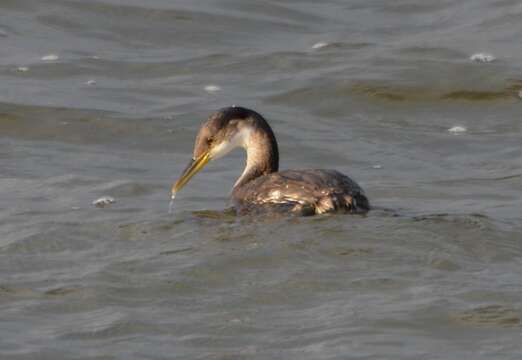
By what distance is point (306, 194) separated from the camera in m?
9.72

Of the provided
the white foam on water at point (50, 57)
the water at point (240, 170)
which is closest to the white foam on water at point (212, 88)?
the water at point (240, 170)

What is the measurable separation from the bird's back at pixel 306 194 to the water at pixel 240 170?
15cm

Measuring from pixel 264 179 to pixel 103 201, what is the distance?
1.15 meters

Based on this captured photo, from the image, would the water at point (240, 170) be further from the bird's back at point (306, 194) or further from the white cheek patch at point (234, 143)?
the white cheek patch at point (234, 143)

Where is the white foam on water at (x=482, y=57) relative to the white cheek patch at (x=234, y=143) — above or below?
above

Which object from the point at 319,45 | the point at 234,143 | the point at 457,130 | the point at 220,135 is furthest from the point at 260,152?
the point at 319,45

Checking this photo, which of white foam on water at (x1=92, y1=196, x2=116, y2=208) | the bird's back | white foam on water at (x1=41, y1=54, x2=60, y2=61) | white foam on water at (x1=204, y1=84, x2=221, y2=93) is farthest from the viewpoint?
white foam on water at (x1=41, y1=54, x2=60, y2=61)

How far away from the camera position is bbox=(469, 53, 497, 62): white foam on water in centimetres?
1501

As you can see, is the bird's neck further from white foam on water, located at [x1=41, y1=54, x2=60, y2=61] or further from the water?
white foam on water, located at [x1=41, y1=54, x2=60, y2=61]

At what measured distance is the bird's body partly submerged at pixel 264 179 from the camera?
9688 mm

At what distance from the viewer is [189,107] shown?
44.8 ft

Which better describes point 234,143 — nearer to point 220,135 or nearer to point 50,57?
point 220,135

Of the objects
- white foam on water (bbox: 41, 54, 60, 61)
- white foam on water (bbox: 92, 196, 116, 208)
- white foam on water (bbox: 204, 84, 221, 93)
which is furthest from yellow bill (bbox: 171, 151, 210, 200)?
white foam on water (bbox: 41, 54, 60, 61)

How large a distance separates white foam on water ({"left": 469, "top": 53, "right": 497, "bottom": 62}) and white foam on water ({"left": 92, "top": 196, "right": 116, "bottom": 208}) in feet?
17.7
